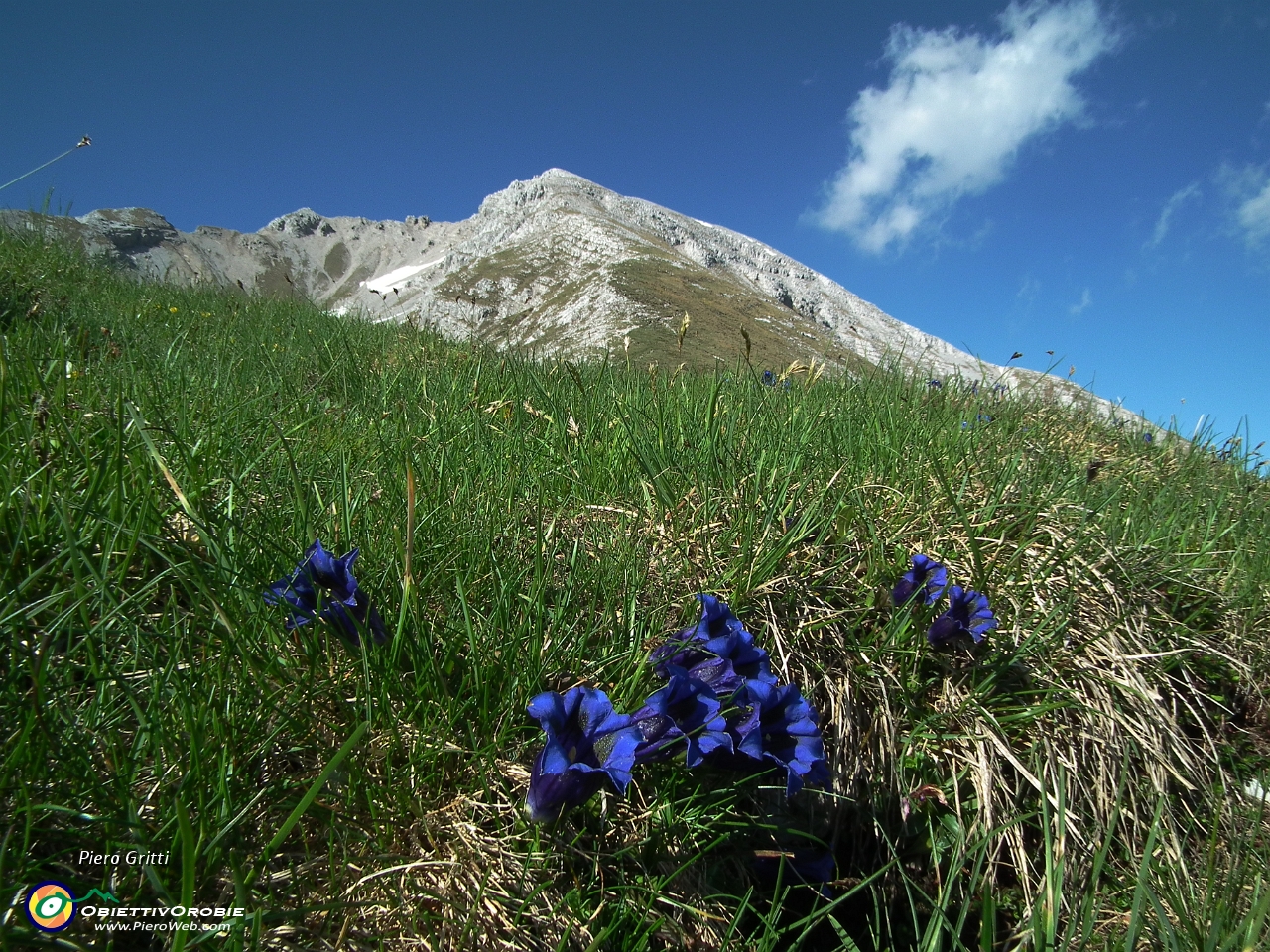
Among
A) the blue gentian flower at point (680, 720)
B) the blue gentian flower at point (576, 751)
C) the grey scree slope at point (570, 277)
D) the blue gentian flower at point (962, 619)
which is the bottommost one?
the blue gentian flower at point (576, 751)

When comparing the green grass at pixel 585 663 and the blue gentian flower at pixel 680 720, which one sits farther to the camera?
the blue gentian flower at pixel 680 720

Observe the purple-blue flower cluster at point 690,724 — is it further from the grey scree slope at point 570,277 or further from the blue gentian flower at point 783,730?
the grey scree slope at point 570,277

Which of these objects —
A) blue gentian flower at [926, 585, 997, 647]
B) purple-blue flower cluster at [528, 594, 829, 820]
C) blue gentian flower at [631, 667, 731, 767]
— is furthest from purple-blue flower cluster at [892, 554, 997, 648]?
blue gentian flower at [631, 667, 731, 767]

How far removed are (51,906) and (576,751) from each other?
846mm

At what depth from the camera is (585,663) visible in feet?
5.51

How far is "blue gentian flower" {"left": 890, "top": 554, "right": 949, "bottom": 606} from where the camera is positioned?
2.12 metres

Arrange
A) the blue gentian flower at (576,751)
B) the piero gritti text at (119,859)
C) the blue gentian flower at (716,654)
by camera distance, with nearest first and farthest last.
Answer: the piero gritti text at (119,859) < the blue gentian flower at (576,751) < the blue gentian flower at (716,654)

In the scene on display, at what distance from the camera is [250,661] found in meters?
1.37

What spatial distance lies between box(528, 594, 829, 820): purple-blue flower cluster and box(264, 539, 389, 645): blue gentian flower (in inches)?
20.3

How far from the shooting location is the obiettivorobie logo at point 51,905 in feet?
3.29

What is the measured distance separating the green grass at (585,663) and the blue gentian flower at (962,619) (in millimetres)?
87

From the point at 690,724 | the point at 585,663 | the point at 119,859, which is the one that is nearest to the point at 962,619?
the point at 690,724

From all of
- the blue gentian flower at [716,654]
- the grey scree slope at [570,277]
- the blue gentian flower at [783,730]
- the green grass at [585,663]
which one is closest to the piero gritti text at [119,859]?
the green grass at [585,663]

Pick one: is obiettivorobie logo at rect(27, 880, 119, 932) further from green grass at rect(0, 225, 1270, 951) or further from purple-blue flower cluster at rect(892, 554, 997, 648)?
purple-blue flower cluster at rect(892, 554, 997, 648)
